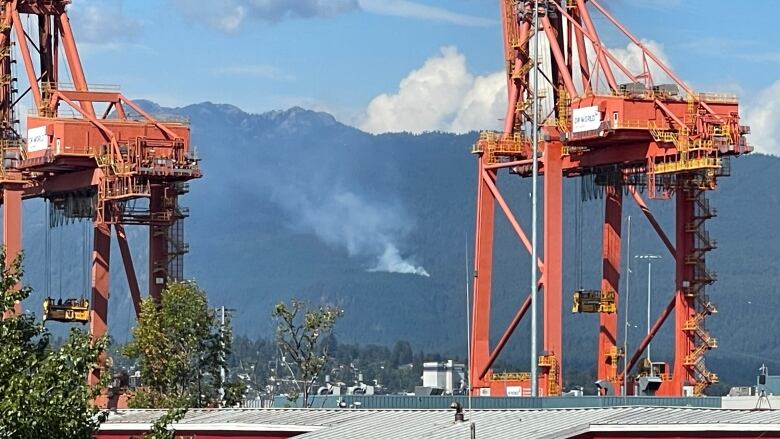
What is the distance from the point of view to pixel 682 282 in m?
125

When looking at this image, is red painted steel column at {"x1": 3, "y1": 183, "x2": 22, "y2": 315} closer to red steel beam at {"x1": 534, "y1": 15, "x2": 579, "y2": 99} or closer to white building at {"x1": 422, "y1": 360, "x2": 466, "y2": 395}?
white building at {"x1": 422, "y1": 360, "x2": 466, "y2": 395}

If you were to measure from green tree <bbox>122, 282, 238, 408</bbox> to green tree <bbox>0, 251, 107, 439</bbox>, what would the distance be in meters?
58.0

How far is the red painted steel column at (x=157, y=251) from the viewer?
13038cm

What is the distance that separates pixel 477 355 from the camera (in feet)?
417

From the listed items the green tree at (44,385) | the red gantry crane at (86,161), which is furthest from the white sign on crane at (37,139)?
the green tree at (44,385)

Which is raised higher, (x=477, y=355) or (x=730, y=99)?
(x=730, y=99)

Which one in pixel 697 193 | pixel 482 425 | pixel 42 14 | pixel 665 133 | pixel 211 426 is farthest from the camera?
pixel 42 14

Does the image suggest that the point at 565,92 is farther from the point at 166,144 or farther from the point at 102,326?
Answer: the point at 102,326

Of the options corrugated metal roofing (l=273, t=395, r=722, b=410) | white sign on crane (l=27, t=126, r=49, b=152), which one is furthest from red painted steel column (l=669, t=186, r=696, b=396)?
corrugated metal roofing (l=273, t=395, r=722, b=410)

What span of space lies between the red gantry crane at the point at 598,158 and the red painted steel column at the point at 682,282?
59 mm

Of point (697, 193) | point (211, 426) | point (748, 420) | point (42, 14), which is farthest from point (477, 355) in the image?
point (748, 420)

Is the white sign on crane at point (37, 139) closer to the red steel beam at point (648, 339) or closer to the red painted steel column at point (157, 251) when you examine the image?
the red painted steel column at point (157, 251)

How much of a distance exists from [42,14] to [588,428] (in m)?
80.1

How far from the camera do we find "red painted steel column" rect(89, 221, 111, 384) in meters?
130
